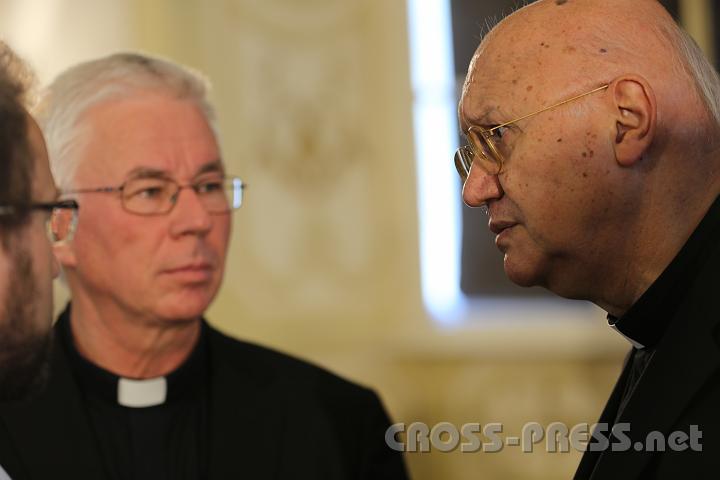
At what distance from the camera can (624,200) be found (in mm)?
2094

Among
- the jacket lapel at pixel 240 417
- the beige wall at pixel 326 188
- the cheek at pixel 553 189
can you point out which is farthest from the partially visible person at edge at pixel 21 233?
the beige wall at pixel 326 188

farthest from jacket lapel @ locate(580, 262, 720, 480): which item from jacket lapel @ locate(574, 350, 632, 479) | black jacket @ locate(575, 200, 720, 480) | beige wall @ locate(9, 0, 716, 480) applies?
beige wall @ locate(9, 0, 716, 480)

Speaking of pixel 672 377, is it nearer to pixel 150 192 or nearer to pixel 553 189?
pixel 553 189

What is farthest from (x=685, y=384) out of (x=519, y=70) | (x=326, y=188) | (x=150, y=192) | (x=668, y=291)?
(x=326, y=188)

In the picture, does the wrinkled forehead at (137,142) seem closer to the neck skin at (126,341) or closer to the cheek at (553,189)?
the neck skin at (126,341)

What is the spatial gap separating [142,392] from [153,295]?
33 centimetres

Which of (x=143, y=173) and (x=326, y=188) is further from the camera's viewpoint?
(x=326, y=188)

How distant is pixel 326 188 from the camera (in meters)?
6.30

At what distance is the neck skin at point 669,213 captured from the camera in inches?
82.4

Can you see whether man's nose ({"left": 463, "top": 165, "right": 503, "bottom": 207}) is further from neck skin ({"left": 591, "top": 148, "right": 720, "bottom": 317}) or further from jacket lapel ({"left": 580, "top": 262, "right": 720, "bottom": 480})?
jacket lapel ({"left": 580, "top": 262, "right": 720, "bottom": 480})

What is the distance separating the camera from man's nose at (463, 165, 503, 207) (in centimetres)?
225

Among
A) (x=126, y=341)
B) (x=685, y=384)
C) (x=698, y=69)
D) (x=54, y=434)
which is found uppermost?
(x=698, y=69)

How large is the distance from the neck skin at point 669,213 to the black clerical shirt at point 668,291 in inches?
1.4

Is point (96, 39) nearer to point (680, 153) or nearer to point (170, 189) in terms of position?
point (170, 189)
